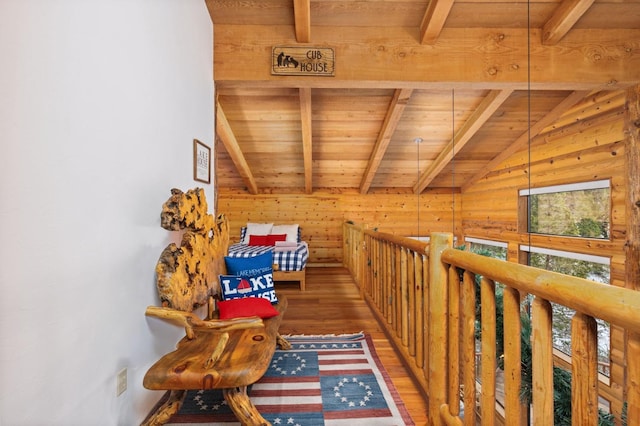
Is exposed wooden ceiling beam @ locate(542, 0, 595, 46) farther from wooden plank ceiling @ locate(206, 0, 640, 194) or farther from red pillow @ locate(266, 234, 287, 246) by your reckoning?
red pillow @ locate(266, 234, 287, 246)

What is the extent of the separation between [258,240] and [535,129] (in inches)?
171

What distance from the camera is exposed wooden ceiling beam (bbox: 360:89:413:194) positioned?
3.25 metres

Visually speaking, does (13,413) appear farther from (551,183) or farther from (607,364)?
(551,183)

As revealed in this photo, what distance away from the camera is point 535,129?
4.04 m

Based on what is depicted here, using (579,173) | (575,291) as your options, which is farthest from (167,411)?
(579,173)

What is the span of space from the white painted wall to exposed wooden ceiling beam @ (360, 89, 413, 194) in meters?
2.22

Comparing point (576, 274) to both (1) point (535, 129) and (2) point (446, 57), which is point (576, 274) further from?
(2) point (446, 57)

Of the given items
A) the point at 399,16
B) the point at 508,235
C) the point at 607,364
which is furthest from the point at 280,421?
the point at 508,235

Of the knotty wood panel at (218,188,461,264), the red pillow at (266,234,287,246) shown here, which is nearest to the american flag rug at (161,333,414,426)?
the red pillow at (266,234,287,246)

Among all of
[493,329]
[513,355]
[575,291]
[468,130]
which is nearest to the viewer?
[575,291]

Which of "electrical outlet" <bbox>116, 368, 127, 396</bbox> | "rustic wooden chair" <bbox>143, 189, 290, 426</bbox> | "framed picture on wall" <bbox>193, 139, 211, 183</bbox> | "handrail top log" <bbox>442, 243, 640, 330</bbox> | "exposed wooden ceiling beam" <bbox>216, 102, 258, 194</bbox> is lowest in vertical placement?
"electrical outlet" <bbox>116, 368, 127, 396</bbox>

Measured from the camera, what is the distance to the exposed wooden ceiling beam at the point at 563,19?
2.29 m

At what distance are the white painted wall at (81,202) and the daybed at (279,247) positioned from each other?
1.79 metres

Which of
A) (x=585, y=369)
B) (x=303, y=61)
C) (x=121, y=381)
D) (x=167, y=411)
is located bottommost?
(x=167, y=411)
